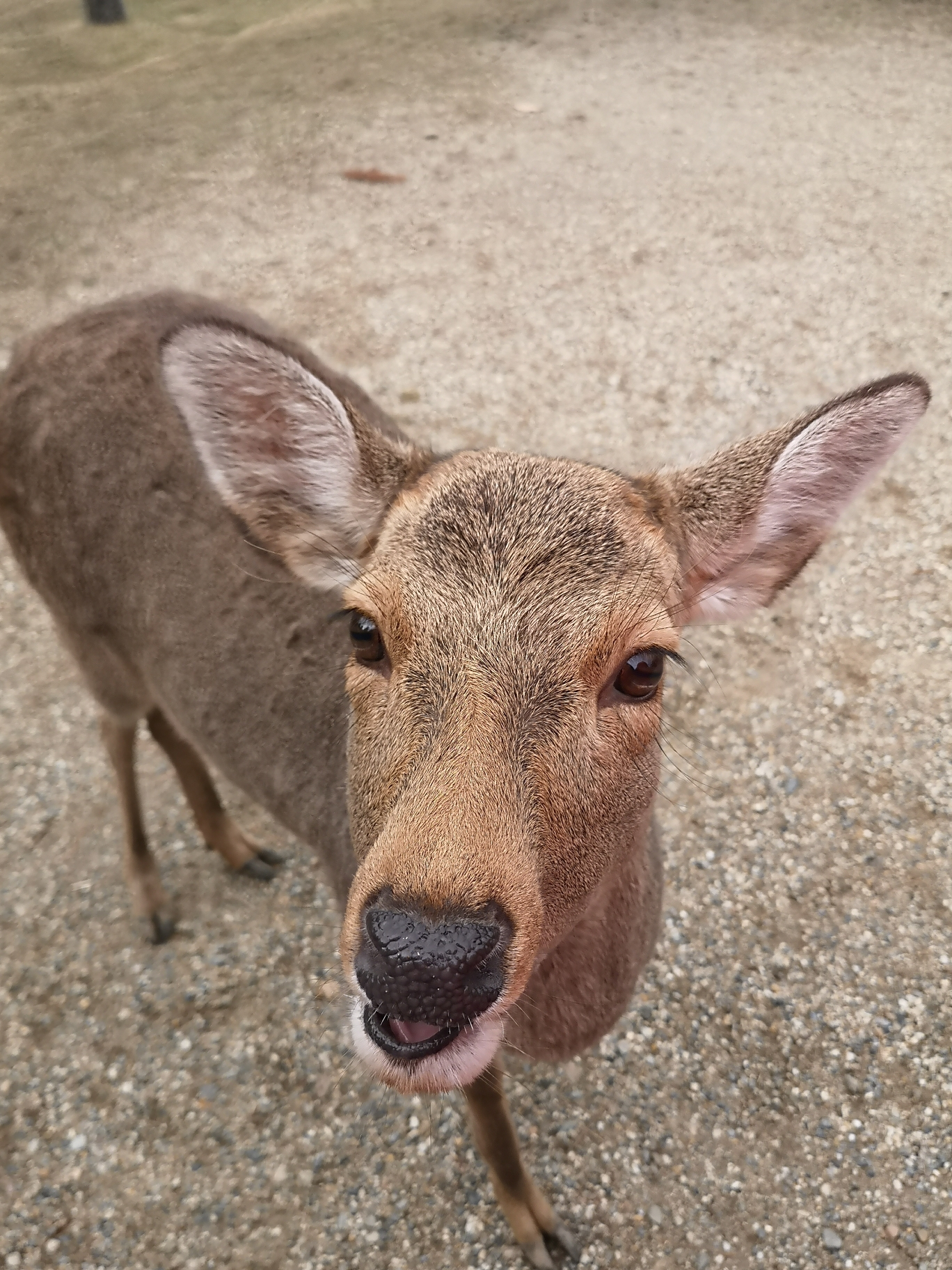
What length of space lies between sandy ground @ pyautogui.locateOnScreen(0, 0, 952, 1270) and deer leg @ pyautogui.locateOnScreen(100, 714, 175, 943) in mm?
144

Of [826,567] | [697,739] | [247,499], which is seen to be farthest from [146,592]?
[826,567]

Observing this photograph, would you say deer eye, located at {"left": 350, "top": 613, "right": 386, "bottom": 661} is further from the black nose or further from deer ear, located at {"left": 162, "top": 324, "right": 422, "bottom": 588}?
the black nose

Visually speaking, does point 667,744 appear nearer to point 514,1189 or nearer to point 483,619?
point 514,1189

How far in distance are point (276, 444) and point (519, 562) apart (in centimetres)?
96

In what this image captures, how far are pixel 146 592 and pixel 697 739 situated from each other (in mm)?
3026

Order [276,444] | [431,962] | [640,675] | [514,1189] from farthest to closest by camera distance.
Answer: [514,1189], [276,444], [640,675], [431,962]

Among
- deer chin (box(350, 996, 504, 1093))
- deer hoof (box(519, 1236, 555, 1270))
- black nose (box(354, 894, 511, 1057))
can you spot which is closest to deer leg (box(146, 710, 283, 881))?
deer hoof (box(519, 1236, 555, 1270))

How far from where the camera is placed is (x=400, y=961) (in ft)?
5.05

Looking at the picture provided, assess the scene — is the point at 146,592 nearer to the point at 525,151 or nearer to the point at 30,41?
the point at 525,151

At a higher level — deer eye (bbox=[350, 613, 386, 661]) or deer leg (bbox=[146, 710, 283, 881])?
deer eye (bbox=[350, 613, 386, 661])

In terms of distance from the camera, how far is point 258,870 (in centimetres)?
438

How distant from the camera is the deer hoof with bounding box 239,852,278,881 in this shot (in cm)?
438

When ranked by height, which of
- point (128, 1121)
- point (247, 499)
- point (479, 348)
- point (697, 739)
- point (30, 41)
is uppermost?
point (30, 41)

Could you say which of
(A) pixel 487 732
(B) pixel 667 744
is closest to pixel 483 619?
(A) pixel 487 732
